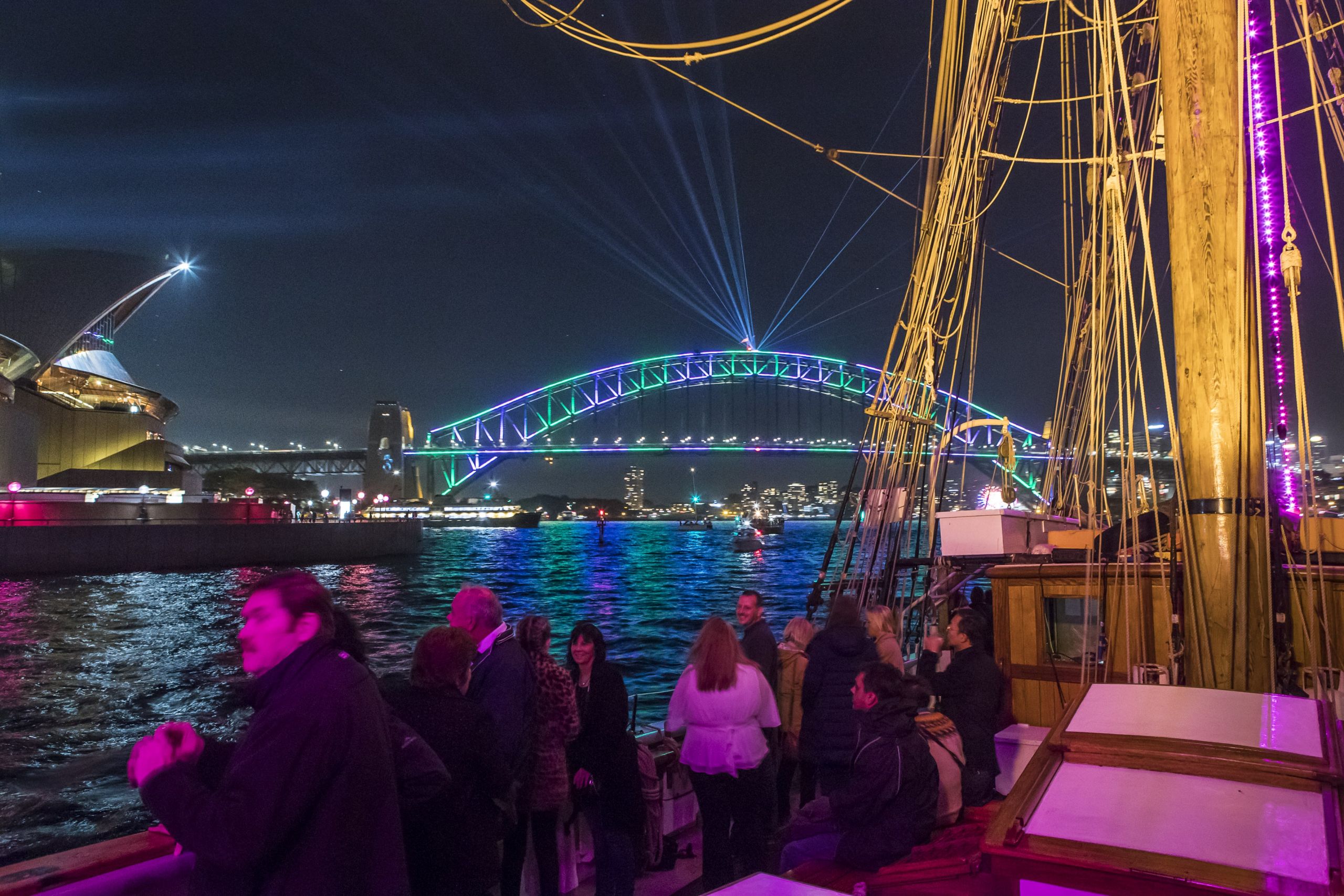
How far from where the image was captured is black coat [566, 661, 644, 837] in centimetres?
314

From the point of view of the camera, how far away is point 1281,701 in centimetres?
228

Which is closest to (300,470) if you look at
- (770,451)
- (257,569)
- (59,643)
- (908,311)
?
(770,451)

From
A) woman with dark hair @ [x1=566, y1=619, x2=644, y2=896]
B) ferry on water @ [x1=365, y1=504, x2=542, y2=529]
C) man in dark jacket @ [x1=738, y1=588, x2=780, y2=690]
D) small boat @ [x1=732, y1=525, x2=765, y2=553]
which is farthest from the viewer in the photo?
ferry on water @ [x1=365, y1=504, x2=542, y2=529]

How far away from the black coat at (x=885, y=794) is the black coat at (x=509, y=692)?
100 centimetres

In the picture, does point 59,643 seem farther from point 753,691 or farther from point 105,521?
point 105,521

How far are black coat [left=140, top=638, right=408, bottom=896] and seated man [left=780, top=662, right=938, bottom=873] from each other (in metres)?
1.46

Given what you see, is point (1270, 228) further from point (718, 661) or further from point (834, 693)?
point (718, 661)

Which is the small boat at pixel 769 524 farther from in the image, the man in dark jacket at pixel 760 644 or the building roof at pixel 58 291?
the man in dark jacket at pixel 760 644

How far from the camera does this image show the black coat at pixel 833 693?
11.2 feet

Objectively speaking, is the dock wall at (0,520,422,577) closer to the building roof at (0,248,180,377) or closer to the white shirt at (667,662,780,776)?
the building roof at (0,248,180,377)

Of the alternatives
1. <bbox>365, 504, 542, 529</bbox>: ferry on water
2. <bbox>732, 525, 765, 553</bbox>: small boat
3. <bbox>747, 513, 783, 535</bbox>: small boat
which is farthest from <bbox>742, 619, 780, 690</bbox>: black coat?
<bbox>365, 504, 542, 529</bbox>: ferry on water

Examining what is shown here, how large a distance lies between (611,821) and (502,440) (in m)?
105

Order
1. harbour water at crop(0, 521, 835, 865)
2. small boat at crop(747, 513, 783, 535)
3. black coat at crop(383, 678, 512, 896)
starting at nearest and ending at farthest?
black coat at crop(383, 678, 512, 896) < harbour water at crop(0, 521, 835, 865) < small boat at crop(747, 513, 783, 535)

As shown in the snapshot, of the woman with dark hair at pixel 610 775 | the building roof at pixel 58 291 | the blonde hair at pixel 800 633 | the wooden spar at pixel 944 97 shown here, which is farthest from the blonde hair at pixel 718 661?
the building roof at pixel 58 291
